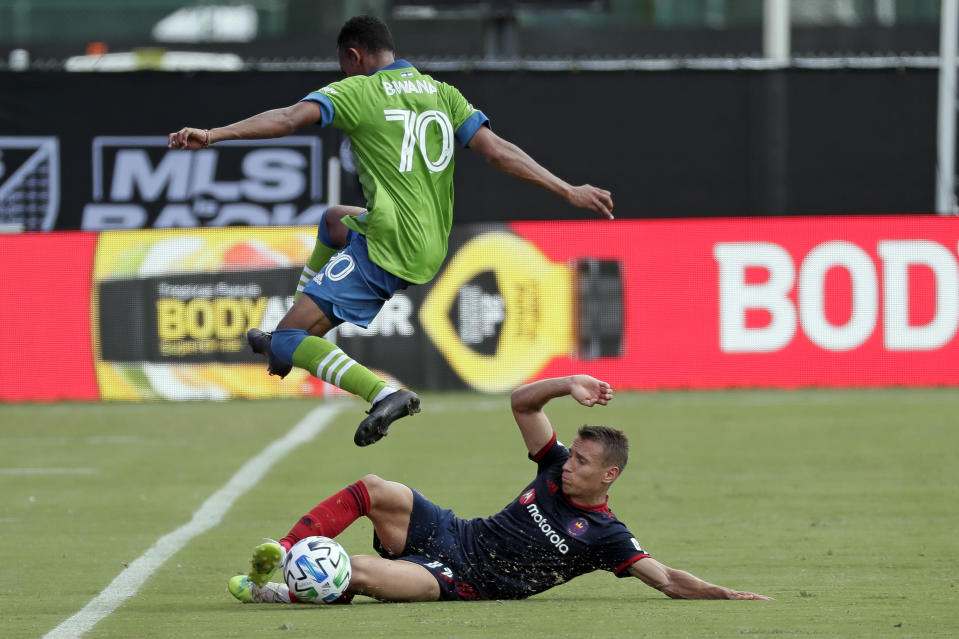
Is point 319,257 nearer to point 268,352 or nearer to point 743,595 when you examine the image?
point 268,352

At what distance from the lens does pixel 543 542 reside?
7512mm

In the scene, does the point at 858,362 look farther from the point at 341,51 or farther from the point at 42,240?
the point at 341,51

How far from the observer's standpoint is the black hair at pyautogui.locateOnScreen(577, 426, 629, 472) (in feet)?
24.1

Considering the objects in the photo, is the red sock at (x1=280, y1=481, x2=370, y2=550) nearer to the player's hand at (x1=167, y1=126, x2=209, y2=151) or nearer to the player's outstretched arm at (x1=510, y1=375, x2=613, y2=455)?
the player's outstretched arm at (x1=510, y1=375, x2=613, y2=455)

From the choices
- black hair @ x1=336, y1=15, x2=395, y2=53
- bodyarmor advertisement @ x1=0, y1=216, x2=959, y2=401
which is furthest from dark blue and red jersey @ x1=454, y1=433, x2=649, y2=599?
bodyarmor advertisement @ x1=0, y1=216, x2=959, y2=401

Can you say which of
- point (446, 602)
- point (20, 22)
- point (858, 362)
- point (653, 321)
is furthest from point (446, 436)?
point (20, 22)

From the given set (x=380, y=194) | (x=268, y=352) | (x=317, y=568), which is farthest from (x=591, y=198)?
(x=317, y=568)

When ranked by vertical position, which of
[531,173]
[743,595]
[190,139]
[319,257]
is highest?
[190,139]

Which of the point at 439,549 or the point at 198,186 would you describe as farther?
the point at 198,186

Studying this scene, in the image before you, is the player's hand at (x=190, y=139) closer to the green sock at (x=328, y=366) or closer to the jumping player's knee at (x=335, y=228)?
the green sock at (x=328, y=366)

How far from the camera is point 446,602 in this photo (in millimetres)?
7660

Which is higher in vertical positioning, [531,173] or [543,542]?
[531,173]

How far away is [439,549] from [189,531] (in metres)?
3.00

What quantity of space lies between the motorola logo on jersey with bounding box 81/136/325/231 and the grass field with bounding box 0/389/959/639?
8.46 ft
